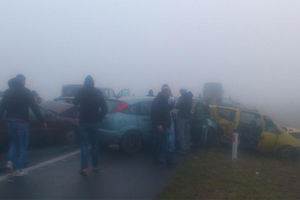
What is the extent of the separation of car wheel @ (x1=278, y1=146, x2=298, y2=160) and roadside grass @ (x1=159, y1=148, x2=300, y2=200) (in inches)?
34.9

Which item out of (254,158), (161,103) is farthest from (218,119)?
(161,103)

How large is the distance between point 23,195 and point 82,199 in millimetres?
979

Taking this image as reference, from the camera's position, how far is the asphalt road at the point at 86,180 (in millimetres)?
6101

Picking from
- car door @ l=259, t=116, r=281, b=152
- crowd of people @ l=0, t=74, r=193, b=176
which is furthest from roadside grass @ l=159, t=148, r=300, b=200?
crowd of people @ l=0, t=74, r=193, b=176

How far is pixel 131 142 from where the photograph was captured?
9.94 m

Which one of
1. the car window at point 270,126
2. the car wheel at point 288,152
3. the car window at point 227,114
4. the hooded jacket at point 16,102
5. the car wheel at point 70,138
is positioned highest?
the hooded jacket at point 16,102

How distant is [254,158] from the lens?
10.7m

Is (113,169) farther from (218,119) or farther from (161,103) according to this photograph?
(218,119)

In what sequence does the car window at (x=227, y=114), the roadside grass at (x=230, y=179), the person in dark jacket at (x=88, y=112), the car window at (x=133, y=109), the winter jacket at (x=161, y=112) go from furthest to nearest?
the car window at (x=227, y=114), the car window at (x=133, y=109), the winter jacket at (x=161, y=112), the person in dark jacket at (x=88, y=112), the roadside grass at (x=230, y=179)

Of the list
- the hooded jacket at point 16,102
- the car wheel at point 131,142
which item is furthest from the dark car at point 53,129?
the hooded jacket at point 16,102

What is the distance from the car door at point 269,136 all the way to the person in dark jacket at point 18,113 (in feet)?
24.0

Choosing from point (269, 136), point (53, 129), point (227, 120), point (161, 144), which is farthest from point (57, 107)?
point (269, 136)

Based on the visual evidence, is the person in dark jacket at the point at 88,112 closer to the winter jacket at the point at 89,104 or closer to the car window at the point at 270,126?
the winter jacket at the point at 89,104

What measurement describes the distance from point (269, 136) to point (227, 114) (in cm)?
148
